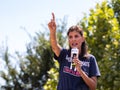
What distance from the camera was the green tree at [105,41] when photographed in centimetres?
965

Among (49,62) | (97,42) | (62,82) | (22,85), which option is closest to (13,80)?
(22,85)

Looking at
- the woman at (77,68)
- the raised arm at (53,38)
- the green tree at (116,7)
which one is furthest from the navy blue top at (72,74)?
the green tree at (116,7)

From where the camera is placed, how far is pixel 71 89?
12.4 ft

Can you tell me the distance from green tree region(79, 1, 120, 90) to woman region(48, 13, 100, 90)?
5534 mm

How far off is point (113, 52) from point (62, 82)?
6360mm

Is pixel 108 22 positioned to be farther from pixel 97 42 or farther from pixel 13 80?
pixel 13 80

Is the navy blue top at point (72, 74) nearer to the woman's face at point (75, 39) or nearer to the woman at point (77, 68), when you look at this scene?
the woman at point (77, 68)

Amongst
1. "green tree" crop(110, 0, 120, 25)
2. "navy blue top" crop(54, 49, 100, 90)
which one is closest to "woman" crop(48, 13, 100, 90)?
"navy blue top" crop(54, 49, 100, 90)

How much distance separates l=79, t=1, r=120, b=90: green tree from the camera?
9.65 metres

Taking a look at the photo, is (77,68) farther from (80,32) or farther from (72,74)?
(80,32)

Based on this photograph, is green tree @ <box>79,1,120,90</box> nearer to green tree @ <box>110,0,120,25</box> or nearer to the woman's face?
green tree @ <box>110,0,120,25</box>

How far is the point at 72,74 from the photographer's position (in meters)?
3.80

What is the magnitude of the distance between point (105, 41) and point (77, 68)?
6998 mm

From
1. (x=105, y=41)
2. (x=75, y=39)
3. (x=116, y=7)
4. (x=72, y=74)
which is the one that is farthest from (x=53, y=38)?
(x=116, y=7)
